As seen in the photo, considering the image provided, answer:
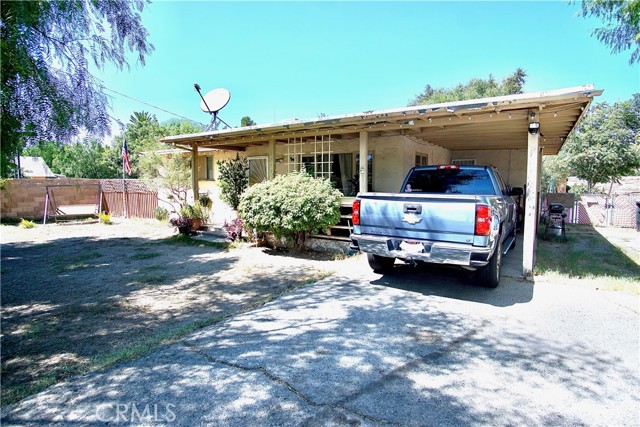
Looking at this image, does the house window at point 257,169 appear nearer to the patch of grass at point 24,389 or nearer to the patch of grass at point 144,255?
the patch of grass at point 144,255

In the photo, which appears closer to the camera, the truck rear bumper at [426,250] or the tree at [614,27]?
the truck rear bumper at [426,250]

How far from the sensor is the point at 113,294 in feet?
17.5

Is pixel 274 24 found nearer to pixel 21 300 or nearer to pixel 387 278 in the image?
pixel 387 278

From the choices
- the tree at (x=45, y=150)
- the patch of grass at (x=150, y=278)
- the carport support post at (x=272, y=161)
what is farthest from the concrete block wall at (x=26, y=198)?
the tree at (x=45, y=150)

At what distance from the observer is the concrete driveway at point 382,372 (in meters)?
2.41

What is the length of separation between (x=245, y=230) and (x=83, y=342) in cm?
601

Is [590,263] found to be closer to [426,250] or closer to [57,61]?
[426,250]

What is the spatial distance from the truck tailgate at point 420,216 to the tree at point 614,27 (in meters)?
5.34

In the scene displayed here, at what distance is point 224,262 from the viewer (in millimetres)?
7543

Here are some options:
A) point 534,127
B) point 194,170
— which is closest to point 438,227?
point 534,127

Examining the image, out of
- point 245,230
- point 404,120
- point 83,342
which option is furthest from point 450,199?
point 245,230

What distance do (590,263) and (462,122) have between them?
13.4ft

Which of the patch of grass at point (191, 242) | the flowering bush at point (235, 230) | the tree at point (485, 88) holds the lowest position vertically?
the patch of grass at point (191, 242)

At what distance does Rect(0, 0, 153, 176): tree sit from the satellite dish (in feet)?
23.1
